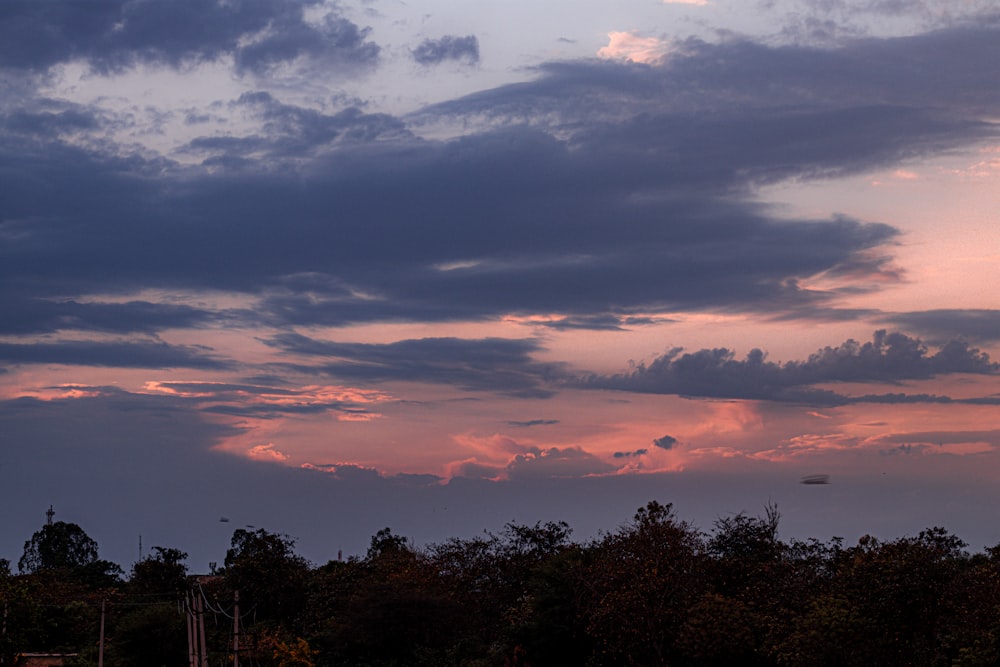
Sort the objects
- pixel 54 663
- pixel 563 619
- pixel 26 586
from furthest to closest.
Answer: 1. pixel 54 663
2. pixel 26 586
3. pixel 563 619

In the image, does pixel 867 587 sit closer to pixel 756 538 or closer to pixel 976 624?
pixel 976 624

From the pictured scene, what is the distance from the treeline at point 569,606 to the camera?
29719mm

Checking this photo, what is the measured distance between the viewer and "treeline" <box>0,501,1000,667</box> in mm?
29719

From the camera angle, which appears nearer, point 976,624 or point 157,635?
point 976,624

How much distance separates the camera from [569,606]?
43.4 m

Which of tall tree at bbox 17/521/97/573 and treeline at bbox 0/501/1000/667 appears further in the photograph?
tall tree at bbox 17/521/97/573

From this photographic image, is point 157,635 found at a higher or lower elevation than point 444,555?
lower

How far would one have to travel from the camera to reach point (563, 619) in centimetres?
4369

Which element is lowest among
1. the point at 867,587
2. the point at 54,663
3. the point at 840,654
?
the point at 54,663

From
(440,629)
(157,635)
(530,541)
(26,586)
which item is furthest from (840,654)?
(157,635)

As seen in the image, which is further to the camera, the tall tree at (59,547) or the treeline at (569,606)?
the tall tree at (59,547)

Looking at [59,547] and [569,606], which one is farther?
[59,547]

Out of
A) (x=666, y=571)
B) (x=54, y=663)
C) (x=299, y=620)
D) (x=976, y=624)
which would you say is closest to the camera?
(x=976, y=624)

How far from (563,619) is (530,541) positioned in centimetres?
1386
